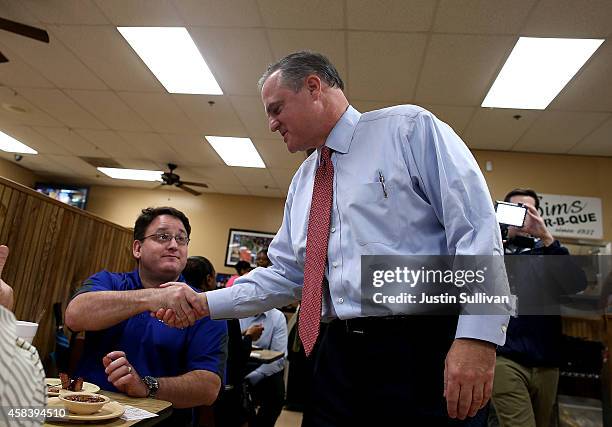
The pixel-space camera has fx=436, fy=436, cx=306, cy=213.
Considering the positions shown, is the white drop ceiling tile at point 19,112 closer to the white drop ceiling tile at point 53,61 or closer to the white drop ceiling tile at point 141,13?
the white drop ceiling tile at point 53,61

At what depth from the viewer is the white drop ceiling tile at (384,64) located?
3646mm

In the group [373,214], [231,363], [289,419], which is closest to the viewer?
[373,214]

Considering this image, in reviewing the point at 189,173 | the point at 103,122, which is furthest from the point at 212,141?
the point at 189,173

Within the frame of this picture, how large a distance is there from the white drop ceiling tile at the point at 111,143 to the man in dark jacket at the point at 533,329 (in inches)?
235

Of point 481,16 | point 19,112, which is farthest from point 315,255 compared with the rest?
point 19,112

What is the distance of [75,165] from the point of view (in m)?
8.66

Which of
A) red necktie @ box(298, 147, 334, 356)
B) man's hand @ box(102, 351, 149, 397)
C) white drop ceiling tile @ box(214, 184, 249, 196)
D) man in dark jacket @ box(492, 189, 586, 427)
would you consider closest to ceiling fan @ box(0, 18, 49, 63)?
man's hand @ box(102, 351, 149, 397)

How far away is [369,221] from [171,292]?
0.74m

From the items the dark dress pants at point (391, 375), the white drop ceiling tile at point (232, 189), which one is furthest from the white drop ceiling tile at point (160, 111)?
the dark dress pants at point (391, 375)

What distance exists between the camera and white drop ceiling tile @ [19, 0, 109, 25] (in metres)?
3.62

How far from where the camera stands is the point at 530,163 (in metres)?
5.67

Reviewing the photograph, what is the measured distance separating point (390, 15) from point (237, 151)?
155 inches

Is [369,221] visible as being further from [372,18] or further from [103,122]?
[103,122]

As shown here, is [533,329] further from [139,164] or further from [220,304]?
[139,164]
